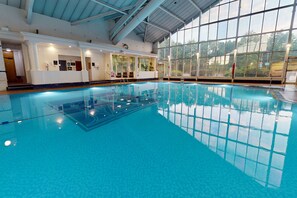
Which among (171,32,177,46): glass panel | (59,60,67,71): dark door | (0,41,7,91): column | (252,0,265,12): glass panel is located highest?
(252,0,265,12): glass panel

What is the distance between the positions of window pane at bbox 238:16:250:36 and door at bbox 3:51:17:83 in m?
17.5

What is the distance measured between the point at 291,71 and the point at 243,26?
5.08 meters

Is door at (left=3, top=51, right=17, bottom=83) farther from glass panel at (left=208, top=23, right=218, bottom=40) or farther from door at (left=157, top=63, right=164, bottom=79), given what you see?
glass panel at (left=208, top=23, right=218, bottom=40)

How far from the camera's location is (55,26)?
9.29 m

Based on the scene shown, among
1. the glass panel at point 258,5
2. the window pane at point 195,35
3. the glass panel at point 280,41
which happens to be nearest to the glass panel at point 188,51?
the window pane at point 195,35

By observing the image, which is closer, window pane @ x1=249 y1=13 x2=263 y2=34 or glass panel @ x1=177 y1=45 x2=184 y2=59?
window pane @ x1=249 y1=13 x2=263 y2=34

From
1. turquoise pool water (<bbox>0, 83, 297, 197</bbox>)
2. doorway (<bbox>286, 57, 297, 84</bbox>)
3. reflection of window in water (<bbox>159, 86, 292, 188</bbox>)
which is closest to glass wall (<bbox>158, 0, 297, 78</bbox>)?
doorway (<bbox>286, 57, 297, 84</bbox>)

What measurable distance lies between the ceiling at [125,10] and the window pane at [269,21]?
13.8 feet

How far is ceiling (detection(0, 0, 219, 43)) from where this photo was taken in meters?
8.36

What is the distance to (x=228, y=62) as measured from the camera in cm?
1296

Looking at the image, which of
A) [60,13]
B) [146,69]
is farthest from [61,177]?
[146,69]

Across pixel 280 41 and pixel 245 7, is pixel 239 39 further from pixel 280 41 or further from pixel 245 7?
pixel 280 41

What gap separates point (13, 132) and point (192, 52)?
1538cm

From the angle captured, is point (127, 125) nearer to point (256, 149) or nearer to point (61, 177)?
point (61, 177)
